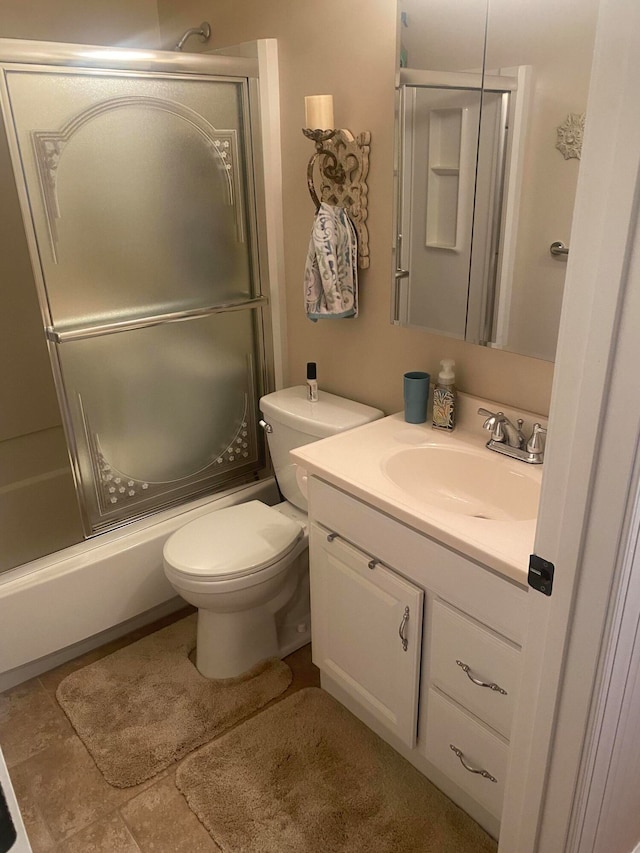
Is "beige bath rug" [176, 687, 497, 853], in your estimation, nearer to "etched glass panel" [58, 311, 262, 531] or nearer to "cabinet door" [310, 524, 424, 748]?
"cabinet door" [310, 524, 424, 748]

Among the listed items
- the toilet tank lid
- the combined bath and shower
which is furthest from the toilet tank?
the combined bath and shower

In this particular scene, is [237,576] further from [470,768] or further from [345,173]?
[345,173]

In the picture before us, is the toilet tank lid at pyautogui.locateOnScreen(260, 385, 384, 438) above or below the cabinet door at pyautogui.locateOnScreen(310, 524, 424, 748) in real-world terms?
above

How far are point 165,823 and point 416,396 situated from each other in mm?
1280

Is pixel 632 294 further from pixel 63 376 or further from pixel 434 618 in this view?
pixel 63 376

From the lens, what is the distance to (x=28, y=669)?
2119 millimetres

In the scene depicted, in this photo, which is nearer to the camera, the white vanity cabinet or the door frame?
the door frame

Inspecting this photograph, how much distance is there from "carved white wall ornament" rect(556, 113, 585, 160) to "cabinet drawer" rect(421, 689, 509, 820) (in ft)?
4.13

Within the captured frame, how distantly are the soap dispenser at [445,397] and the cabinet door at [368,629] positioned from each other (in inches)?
17.7

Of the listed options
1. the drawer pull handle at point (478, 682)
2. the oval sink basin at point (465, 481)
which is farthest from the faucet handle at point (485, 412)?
the drawer pull handle at point (478, 682)

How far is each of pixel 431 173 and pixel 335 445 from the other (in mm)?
755

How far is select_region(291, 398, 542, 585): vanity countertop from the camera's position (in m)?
1.31

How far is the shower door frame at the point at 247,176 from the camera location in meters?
1.75

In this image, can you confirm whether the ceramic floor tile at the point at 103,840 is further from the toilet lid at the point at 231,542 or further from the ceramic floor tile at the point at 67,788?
the toilet lid at the point at 231,542
